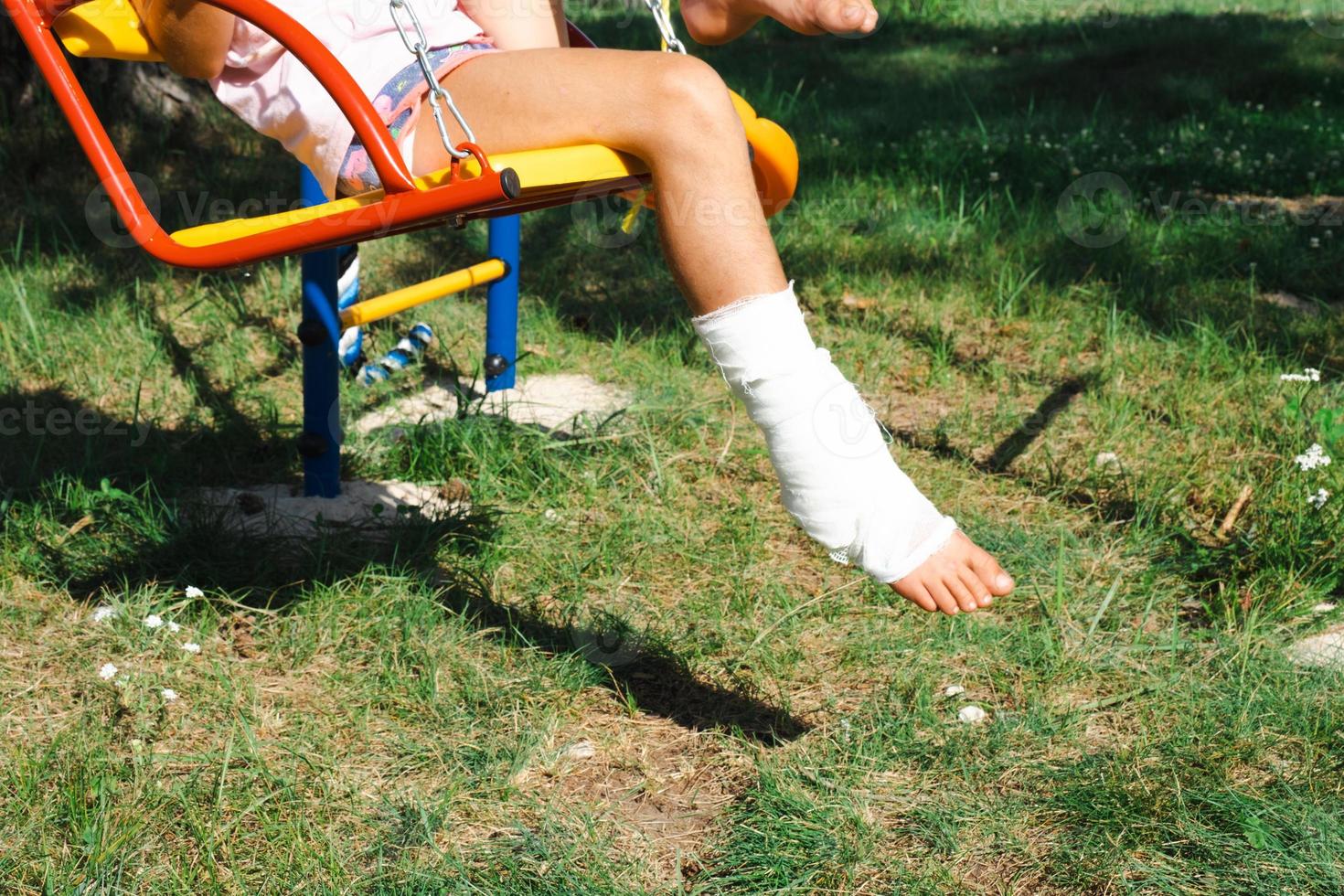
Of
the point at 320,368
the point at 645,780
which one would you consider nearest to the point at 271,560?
the point at 320,368

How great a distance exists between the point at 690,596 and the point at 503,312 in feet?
3.24

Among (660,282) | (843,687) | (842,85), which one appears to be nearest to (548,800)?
(843,687)

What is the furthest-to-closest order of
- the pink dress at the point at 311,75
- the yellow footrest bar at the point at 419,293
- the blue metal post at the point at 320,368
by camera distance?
the yellow footrest bar at the point at 419,293 < the blue metal post at the point at 320,368 < the pink dress at the point at 311,75

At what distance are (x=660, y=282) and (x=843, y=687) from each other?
1.80 metres

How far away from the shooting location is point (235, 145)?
4.20 meters

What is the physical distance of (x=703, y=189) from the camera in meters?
1.59

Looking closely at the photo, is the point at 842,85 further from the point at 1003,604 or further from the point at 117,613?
the point at 117,613

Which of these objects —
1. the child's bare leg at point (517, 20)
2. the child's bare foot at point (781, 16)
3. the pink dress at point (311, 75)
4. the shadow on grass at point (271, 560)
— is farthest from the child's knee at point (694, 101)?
the shadow on grass at point (271, 560)

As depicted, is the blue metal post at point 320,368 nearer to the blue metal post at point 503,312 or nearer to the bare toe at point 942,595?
the blue metal post at point 503,312

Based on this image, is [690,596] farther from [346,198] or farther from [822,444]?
[346,198]

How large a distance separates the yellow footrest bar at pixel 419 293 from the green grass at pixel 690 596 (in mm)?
263

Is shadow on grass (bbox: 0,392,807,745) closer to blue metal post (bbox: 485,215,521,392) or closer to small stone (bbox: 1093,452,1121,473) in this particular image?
blue metal post (bbox: 485,215,521,392)

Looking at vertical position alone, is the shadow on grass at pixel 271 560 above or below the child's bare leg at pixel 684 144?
below

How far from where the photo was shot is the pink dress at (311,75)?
1.76 meters
